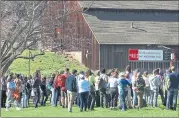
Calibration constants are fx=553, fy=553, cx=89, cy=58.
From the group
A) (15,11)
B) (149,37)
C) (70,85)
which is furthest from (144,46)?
(70,85)

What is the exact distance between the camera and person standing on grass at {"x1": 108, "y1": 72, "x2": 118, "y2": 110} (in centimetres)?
2366

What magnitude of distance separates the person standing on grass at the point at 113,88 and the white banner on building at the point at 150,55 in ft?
118

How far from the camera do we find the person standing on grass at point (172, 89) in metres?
23.0

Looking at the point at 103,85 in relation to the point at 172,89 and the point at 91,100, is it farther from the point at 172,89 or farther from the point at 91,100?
the point at 172,89

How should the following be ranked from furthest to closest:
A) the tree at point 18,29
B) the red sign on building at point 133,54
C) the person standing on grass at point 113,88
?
the red sign on building at point 133,54, the tree at point 18,29, the person standing on grass at point 113,88

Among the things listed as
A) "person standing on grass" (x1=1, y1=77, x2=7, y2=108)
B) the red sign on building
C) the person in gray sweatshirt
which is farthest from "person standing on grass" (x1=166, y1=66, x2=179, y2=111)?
the red sign on building

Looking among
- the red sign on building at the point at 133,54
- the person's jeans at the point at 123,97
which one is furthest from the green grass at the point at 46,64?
the person's jeans at the point at 123,97

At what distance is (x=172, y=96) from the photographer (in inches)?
912

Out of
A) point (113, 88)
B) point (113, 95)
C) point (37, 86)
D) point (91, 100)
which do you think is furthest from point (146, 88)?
point (37, 86)

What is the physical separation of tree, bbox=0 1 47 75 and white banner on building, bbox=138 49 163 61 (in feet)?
78.1

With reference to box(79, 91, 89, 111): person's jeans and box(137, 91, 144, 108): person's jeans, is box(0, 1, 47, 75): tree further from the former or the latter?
box(137, 91, 144, 108): person's jeans

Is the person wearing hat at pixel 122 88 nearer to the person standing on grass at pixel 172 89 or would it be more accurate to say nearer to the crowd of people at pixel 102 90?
the crowd of people at pixel 102 90

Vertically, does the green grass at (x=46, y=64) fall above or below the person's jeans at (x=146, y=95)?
above

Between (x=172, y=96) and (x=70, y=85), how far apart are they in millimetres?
4333
